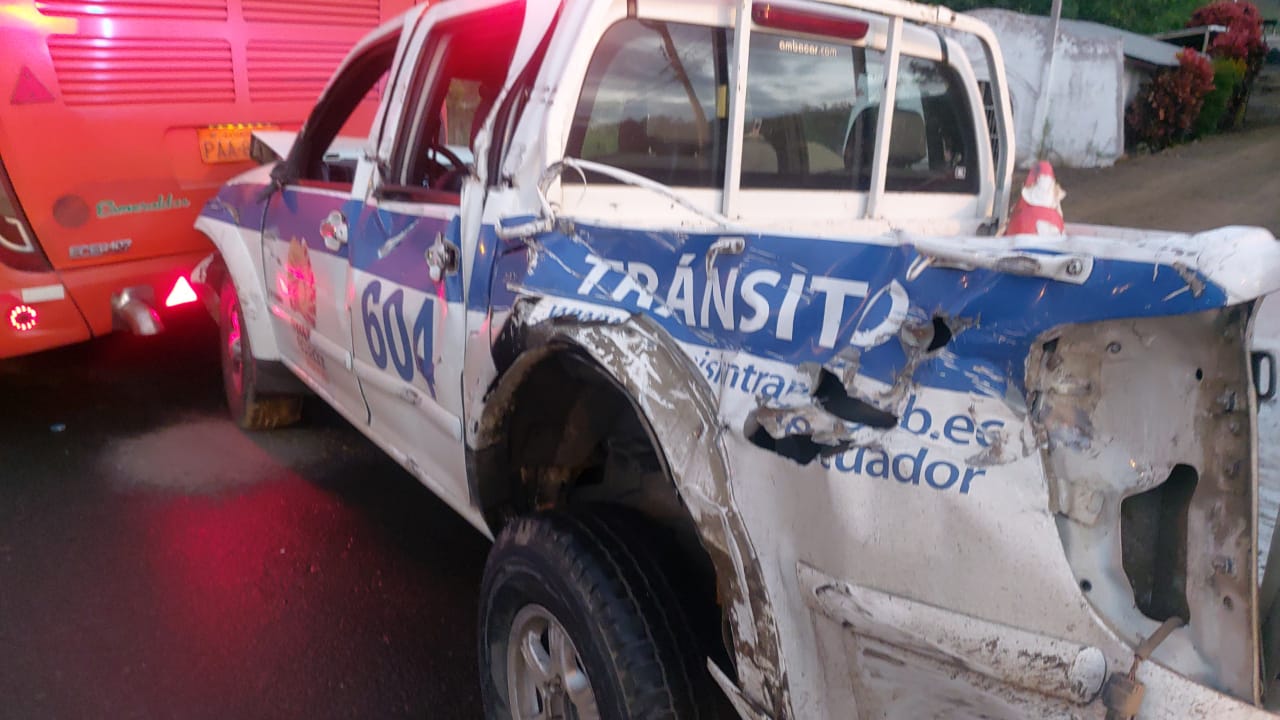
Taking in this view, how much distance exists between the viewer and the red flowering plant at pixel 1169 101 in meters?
17.8

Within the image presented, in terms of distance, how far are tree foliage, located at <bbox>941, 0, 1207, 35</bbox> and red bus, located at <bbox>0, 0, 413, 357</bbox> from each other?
21260 millimetres

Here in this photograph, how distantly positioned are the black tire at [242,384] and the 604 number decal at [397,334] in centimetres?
168

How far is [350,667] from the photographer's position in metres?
2.92

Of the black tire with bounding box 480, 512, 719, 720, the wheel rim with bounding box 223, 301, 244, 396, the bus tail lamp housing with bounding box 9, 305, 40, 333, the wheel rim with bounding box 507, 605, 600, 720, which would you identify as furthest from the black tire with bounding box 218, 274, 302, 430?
the black tire with bounding box 480, 512, 719, 720

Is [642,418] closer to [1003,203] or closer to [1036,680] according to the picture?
[1036,680]

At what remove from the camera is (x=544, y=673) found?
2184 millimetres

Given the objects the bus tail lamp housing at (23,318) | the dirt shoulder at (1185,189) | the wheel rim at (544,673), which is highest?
the bus tail lamp housing at (23,318)

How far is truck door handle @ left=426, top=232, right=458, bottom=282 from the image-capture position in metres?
2.51

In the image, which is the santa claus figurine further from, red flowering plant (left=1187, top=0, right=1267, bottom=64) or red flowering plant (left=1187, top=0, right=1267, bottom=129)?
red flowering plant (left=1187, top=0, right=1267, bottom=64)

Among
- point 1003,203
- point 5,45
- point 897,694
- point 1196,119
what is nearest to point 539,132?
point 897,694

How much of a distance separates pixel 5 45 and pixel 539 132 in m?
3.44

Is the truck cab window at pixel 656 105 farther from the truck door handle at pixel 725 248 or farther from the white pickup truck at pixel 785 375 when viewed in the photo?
the truck door handle at pixel 725 248

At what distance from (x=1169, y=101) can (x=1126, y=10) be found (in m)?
8.64

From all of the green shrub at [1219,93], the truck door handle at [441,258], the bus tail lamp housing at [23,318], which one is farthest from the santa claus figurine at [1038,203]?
the green shrub at [1219,93]
